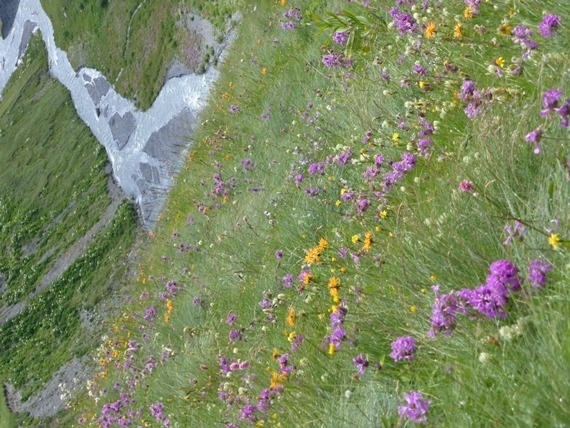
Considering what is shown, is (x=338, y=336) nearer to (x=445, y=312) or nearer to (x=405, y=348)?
(x=405, y=348)

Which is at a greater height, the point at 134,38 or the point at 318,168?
the point at 318,168

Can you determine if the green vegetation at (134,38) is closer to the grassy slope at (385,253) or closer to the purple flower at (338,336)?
the grassy slope at (385,253)

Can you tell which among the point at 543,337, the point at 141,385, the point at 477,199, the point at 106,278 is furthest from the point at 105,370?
the point at 543,337

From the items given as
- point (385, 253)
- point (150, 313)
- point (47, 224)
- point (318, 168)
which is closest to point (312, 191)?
point (318, 168)

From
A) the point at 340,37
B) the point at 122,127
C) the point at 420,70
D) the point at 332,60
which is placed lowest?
the point at 122,127

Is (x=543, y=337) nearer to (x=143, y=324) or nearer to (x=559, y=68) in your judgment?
(x=559, y=68)

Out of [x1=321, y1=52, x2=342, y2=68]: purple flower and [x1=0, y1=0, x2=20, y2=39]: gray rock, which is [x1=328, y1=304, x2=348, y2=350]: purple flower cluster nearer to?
[x1=321, y1=52, x2=342, y2=68]: purple flower
